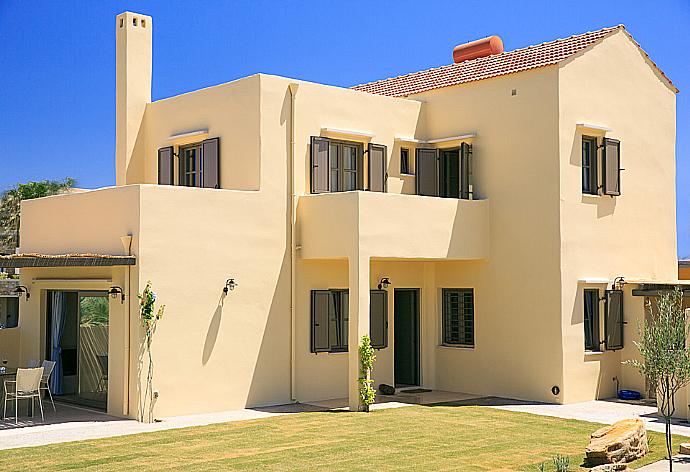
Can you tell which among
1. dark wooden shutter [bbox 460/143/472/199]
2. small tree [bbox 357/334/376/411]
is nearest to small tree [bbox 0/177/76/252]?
dark wooden shutter [bbox 460/143/472/199]

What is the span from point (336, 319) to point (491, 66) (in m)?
6.99

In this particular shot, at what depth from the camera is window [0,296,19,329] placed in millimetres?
23016

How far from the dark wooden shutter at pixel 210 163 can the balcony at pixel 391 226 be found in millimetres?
1956

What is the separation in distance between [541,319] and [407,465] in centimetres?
724

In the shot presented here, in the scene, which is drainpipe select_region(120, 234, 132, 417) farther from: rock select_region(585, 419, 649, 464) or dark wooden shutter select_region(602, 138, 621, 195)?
dark wooden shutter select_region(602, 138, 621, 195)

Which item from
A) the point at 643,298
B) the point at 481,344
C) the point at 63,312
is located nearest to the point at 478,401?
the point at 481,344

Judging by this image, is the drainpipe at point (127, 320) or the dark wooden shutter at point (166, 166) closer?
the drainpipe at point (127, 320)

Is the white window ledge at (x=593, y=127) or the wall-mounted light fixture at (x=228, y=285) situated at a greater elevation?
the white window ledge at (x=593, y=127)

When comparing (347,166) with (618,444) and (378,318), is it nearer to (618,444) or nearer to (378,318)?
(378,318)

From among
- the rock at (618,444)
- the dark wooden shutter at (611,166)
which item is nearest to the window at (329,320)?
the dark wooden shutter at (611,166)

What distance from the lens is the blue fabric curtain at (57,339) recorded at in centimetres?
1833

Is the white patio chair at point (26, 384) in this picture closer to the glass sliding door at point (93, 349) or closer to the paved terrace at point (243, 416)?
the paved terrace at point (243, 416)

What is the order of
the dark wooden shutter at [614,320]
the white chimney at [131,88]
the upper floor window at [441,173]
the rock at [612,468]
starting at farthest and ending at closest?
the white chimney at [131,88] → the upper floor window at [441,173] → the dark wooden shutter at [614,320] → the rock at [612,468]

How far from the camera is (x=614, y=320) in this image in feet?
63.9
